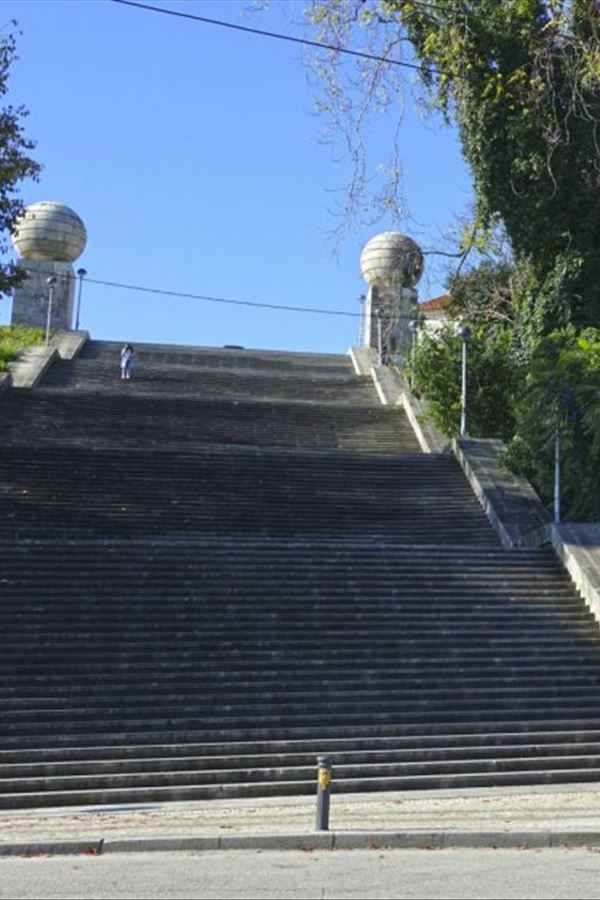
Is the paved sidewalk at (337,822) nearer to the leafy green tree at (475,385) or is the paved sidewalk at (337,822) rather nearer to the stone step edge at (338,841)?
the stone step edge at (338,841)

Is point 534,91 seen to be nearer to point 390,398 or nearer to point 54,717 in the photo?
point 390,398

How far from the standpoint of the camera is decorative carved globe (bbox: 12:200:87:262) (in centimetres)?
4072

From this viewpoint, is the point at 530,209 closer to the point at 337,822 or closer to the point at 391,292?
the point at 391,292

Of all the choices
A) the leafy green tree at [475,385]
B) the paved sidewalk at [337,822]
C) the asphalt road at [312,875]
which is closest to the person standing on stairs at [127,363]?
the leafy green tree at [475,385]

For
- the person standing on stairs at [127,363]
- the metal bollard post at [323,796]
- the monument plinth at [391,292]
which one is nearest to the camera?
the metal bollard post at [323,796]

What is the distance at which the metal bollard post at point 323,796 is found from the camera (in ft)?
28.5

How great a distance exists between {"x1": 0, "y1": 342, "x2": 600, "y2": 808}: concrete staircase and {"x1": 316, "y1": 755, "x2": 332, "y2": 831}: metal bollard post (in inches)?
86.9

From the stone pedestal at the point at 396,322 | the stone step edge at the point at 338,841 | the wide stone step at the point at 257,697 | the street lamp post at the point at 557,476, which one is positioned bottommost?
the stone step edge at the point at 338,841

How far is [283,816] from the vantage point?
9750 mm

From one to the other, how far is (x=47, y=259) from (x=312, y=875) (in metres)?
35.7

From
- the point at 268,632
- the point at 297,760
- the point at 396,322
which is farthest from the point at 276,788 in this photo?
the point at 396,322

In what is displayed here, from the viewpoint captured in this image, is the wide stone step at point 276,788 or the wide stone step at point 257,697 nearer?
the wide stone step at point 276,788

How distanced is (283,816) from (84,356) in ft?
78.8

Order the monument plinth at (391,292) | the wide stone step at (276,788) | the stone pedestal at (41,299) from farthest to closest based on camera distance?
the stone pedestal at (41,299) < the monument plinth at (391,292) < the wide stone step at (276,788)
